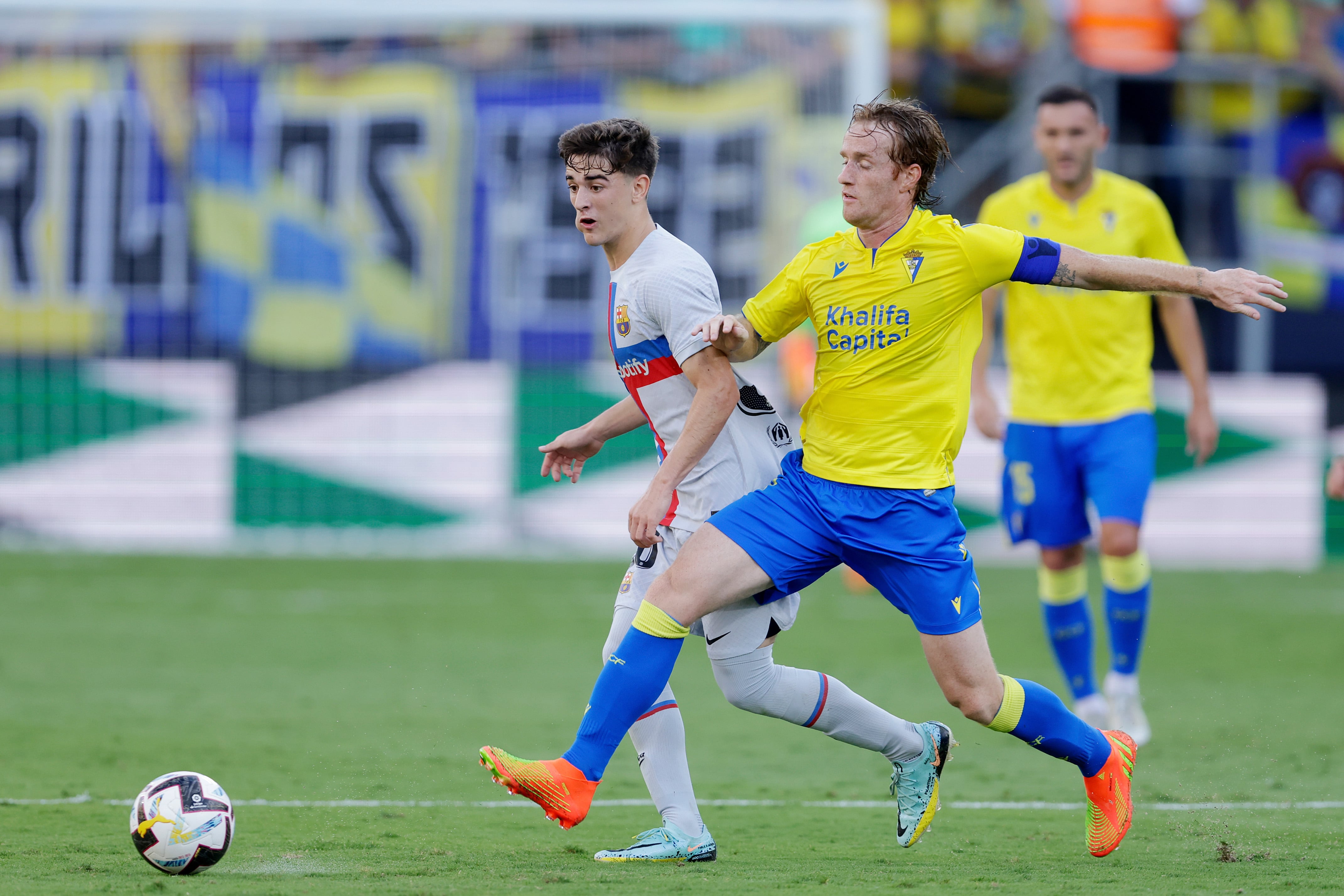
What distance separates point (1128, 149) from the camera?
19.3 meters

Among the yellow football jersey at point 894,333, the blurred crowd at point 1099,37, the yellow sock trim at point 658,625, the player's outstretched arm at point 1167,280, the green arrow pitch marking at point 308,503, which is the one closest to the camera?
the player's outstretched arm at point 1167,280

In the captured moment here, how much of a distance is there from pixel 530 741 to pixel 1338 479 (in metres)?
3.07

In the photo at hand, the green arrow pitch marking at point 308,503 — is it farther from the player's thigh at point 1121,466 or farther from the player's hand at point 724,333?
the player's hand at point 724,333

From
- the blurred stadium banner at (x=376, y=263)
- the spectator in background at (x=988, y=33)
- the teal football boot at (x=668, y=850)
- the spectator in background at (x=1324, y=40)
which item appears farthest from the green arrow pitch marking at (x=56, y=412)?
the spectator in background at (x=1324, y=40)

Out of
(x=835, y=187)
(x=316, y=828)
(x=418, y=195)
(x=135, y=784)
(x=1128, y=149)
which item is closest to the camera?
(x=316, y=828)

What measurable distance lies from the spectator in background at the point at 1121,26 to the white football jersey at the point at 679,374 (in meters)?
13.9

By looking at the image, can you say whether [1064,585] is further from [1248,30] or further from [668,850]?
[1248,30]

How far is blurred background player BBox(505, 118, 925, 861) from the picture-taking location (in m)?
4.27

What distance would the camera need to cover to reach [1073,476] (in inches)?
257

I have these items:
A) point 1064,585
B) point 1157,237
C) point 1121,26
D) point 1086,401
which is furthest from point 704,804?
point 1121,26

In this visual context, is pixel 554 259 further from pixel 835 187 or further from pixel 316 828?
pixel 316 828

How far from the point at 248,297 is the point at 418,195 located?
5.43ft

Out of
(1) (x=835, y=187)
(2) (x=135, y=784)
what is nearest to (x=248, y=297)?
(1) (x=835, y=187)

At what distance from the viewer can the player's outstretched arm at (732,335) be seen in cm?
415
